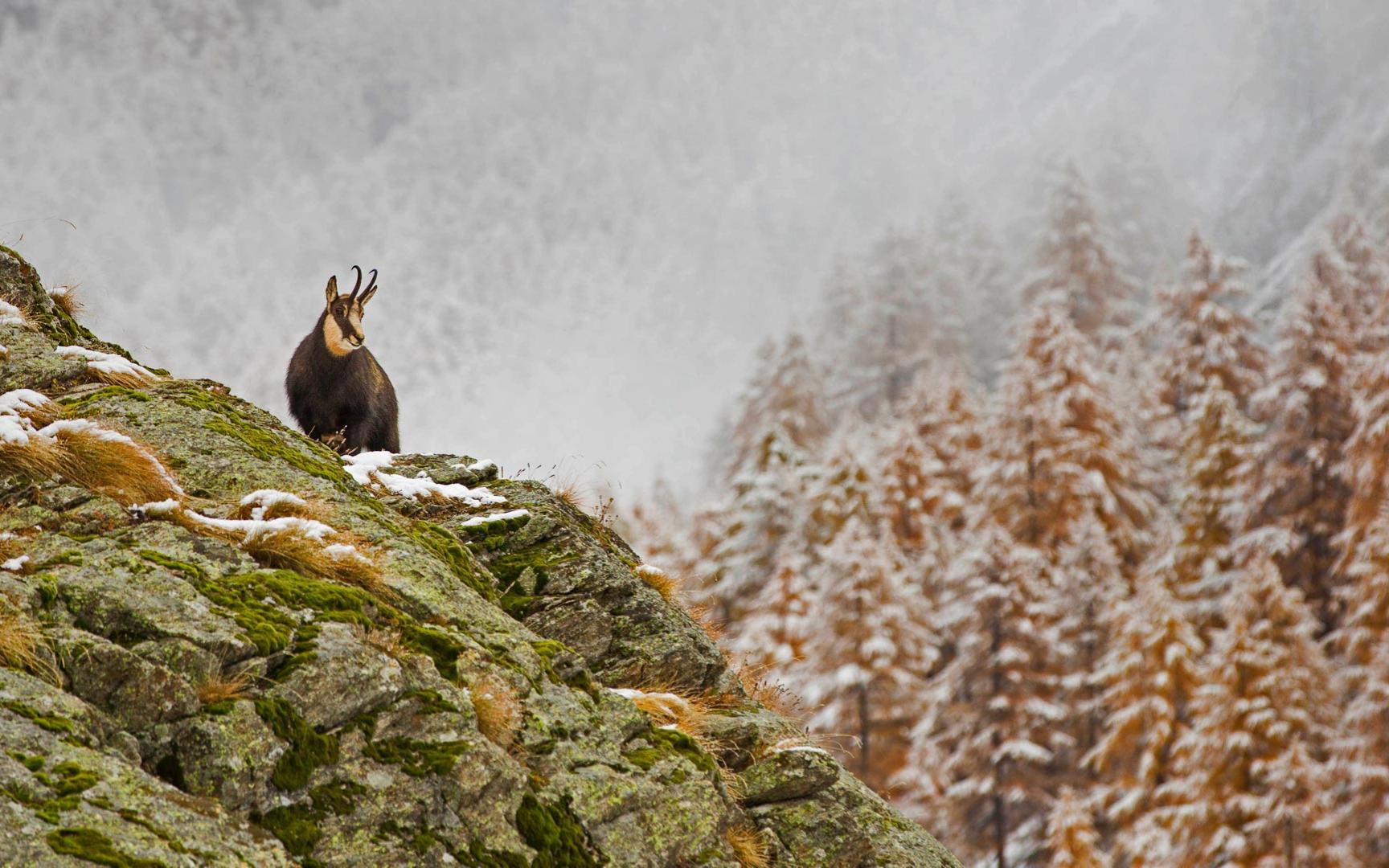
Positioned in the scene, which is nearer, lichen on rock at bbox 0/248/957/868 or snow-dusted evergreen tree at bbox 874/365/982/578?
lichen on rock at bbox 0/248/957/868

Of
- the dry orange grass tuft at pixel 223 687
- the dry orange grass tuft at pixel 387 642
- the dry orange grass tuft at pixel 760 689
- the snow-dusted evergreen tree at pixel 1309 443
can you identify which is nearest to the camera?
the dry orange grass tuft at pixel 223 687

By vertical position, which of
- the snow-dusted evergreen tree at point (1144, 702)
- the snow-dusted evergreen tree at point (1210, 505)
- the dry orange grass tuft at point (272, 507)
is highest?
the snow-dusted evergreen tree at point (1210, 505)

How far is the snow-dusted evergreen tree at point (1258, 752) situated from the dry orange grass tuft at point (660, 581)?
1952 cm

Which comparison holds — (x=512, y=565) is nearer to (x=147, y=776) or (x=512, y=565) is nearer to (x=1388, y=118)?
(x=147, y=776)

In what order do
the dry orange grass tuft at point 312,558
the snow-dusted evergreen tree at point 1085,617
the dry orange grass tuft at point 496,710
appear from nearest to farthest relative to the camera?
the dry orange grass tuft at point 496,710 < the dry orange grass tuft at point 312,558 < the snow-dusted evergreen tree at point 1085,617

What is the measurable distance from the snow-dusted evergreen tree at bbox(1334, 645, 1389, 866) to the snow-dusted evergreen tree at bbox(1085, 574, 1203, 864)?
12.1 feet

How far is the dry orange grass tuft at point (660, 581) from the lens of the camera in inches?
301

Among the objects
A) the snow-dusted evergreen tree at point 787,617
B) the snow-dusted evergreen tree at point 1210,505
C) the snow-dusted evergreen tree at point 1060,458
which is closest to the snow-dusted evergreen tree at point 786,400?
the snow-dusted evergreen tree at point 1060,458

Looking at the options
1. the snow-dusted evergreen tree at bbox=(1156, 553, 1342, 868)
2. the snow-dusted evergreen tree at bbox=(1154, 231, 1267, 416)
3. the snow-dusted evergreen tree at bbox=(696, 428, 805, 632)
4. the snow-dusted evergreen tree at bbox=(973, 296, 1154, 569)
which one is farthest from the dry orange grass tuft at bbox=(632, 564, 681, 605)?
the snow-dusted evergreen tree at bbox=(1154, 231, 1267, 416)

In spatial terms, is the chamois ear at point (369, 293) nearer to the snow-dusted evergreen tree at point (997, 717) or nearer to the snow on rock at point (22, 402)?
the snow on rock at point (22, 402)

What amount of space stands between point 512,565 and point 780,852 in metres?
2.54

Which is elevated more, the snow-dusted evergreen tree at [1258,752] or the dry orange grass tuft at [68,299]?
the snow-dusted evergreen tree at [1258,752]

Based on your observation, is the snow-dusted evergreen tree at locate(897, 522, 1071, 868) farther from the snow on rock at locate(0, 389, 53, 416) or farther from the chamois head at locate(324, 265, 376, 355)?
the snow on rock at locate(0, 389, 53, 416)

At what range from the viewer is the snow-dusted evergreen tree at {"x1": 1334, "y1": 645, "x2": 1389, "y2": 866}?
72.4 feet
